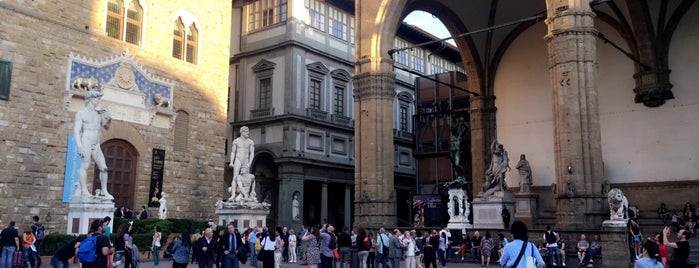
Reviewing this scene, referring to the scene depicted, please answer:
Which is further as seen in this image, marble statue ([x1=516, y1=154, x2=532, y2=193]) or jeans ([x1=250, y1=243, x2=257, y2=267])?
marble statue ([x1=516, y1=154, x2=532, y2=193])

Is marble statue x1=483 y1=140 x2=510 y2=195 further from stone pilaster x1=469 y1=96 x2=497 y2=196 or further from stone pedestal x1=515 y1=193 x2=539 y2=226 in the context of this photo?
stone pilaster x1=469 y1=96 x2=497 y2=196

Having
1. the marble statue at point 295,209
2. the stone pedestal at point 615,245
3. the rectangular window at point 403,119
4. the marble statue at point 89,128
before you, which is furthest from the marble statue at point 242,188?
the rectangular window at point 403,119

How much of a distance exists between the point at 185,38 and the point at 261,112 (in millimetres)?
9465

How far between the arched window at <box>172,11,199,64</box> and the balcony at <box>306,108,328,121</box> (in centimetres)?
967

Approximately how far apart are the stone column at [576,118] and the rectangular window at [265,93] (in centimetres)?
2016

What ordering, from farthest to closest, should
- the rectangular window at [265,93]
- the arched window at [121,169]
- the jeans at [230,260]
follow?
the rectangular window at [265,93], the arched window at [121,169], the jeans at [230,260]

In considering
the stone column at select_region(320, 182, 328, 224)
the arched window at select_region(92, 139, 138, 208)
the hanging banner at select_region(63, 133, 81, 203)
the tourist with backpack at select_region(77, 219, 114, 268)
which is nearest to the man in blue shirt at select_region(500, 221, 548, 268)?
the tourist with backpack at select_region(77, 219, 114, 268)

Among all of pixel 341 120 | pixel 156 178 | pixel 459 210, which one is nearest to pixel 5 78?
pixel 156 178

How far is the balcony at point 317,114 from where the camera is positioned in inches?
1385

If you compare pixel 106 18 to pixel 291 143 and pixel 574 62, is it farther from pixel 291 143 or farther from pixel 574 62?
pixel 574 62

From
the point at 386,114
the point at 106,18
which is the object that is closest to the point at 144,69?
the point at 106,18

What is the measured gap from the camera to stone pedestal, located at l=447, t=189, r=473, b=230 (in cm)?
2127

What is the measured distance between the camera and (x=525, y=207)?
24.2m

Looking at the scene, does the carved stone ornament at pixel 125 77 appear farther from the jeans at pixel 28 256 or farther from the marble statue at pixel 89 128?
the jeans at pixel 28 256
